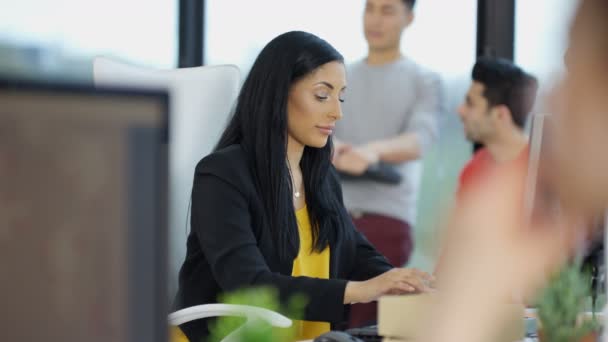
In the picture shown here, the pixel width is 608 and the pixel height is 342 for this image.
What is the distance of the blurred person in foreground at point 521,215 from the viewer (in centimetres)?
82

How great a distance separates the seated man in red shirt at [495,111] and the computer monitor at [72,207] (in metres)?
2.60

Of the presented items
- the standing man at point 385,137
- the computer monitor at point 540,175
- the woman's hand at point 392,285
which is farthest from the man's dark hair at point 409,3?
the computer monitor at point 540,175

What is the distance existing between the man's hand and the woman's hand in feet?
4.26

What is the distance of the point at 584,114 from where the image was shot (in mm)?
837

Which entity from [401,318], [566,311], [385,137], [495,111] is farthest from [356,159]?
[566,311]

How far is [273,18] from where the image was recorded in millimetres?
4086

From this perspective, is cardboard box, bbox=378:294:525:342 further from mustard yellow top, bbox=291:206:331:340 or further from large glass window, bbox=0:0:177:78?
large glass window, bbox=0:0:177:78

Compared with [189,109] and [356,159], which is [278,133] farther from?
[356,159]

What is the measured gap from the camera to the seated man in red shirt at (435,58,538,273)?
322cm

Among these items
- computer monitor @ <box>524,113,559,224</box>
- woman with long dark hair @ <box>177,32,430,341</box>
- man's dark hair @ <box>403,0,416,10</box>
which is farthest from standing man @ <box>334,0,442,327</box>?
computer monitor @ <box>524,113,559,224</box>

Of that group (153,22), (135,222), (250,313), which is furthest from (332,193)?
(153,22)

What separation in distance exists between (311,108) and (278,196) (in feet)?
0.80

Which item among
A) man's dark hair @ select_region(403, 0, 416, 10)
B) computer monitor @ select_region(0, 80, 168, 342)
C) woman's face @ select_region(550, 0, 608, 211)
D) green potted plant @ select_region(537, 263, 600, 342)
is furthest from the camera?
man's dark hair @ select_region(403, 0, 416, 10)

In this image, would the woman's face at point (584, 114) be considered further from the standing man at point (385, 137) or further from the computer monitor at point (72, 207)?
the standing man at point (385, 137)
